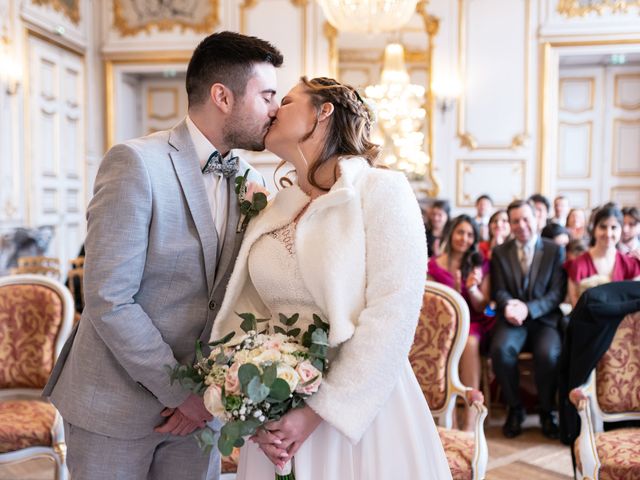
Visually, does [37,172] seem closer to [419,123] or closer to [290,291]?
[419,123]

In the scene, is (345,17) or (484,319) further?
(345,17)

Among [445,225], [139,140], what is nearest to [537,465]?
[445,225]

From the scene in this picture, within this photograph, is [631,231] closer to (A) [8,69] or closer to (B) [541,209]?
(B) [541,209]

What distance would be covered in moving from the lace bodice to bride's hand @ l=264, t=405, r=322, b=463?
0.71 ft

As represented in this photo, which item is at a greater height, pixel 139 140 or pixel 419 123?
pixel 419 123

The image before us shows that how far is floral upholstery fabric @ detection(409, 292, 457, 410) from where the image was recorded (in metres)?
2.75

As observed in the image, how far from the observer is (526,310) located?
4367mm

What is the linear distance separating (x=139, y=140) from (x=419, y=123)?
6.92 metres

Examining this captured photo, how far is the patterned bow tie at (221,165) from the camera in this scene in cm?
182

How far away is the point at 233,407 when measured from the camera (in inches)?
55.2

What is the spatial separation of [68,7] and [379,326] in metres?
7.91

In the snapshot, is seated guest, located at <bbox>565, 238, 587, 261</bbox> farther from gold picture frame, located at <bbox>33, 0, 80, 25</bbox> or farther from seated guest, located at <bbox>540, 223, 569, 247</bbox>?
gold picture frame, located at <bbox>33, 0, 80, 25</bbox>

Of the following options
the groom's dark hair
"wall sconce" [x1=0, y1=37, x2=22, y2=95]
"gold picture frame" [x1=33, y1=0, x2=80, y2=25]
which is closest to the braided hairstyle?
the groom's dark hair

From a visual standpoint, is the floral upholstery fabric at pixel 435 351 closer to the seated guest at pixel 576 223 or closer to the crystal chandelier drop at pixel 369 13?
the seated guest at pixel 576 223
